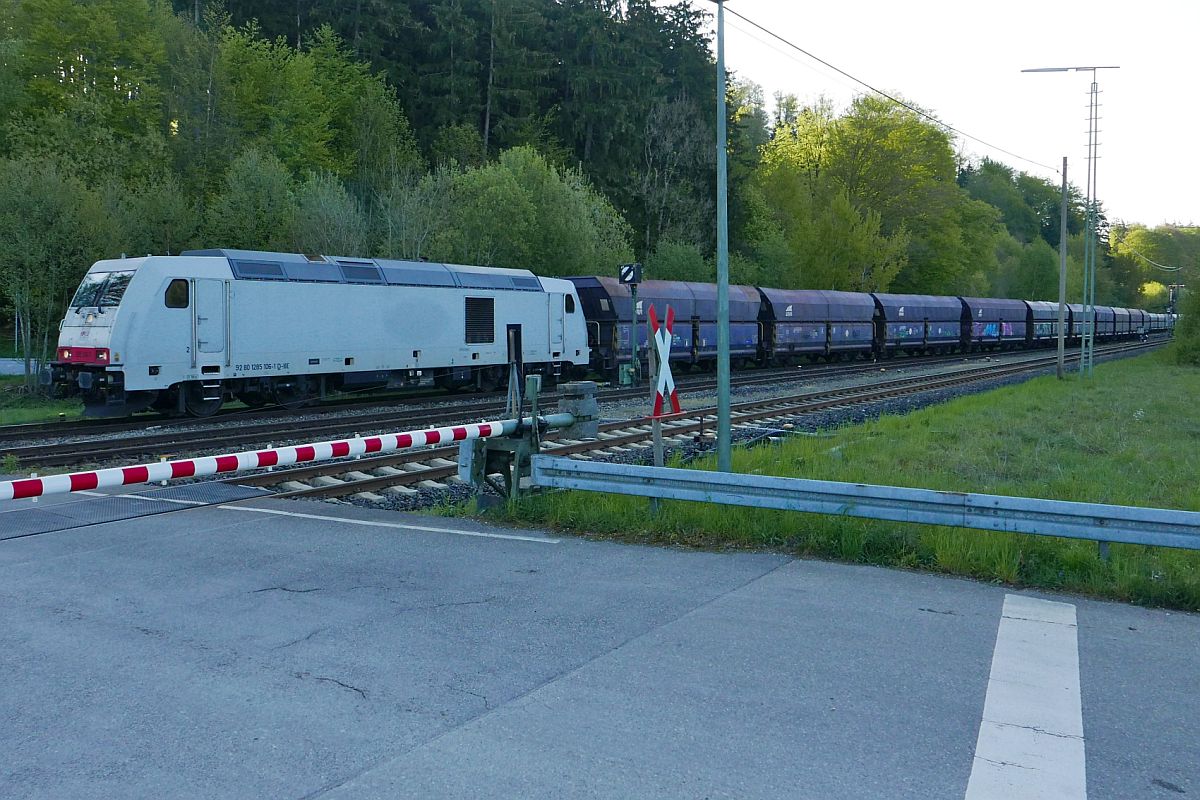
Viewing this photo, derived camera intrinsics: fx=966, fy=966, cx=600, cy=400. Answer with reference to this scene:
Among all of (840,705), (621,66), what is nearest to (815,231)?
(621,66)

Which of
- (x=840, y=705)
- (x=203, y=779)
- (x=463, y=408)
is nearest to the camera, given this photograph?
(x=203, y=779)

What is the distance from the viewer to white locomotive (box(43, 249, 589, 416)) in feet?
59.4

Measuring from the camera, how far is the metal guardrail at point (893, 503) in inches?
262

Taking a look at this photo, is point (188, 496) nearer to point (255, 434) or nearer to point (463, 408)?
point (255, 434)

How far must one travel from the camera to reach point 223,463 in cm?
809

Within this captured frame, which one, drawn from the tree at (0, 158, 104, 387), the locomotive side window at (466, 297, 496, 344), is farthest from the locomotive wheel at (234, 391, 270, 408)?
the tree at (0, 158, 104, 387)

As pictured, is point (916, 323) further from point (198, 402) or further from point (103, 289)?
point (103, 289)

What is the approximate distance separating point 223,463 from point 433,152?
47.0 m

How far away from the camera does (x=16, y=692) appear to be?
4.89m

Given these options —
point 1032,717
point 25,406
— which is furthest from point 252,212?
point 1032,717

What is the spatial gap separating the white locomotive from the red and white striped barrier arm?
10088mm

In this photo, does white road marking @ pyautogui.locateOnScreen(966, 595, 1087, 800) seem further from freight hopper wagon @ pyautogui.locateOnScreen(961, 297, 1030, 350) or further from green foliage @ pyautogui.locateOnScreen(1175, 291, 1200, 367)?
freight hopper wagon @ pyautogui.locateOnScreen(961, 297, 1030, 350)

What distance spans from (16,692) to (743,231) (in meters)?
56.4

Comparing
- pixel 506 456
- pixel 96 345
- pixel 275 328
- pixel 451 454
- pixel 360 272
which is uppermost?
pixel 360 272
